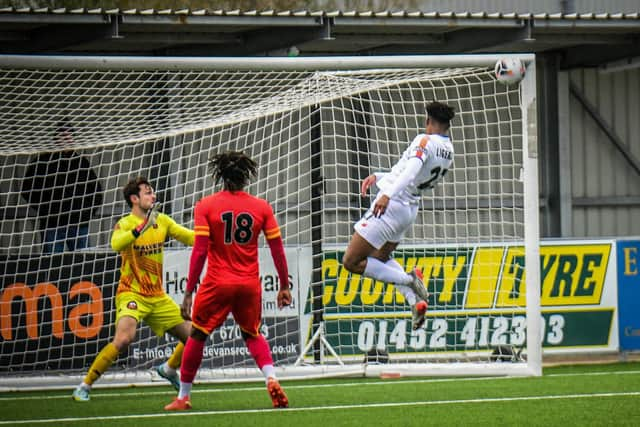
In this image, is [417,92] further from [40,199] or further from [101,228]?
[40,199]

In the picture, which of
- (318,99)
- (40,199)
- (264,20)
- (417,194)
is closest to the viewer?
(417,194)

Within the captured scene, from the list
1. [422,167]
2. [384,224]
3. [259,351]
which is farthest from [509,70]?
[259,351]

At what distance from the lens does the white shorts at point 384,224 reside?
1023cm

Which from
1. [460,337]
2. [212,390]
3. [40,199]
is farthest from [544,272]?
[40,199]

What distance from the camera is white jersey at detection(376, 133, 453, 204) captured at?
1010 centimetres

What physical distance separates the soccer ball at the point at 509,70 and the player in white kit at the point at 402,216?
1459mm

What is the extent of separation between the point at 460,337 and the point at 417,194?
4.37m

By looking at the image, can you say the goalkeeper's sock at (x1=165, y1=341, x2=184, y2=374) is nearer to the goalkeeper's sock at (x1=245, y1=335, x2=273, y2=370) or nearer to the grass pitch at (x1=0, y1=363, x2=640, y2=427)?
the grass pitch at (x1=0, y1=363, x2=640, y2=427)

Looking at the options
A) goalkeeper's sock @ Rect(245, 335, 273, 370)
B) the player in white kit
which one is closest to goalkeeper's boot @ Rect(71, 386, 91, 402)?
goalkeeper's sock @ Rect(245, 335, 273, 370)

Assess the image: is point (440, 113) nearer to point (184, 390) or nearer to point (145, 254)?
point (145, 254)

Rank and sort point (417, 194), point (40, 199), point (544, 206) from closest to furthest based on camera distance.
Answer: point (417, 194) → point (40, 199) → point (544, 206)

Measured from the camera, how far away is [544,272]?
14836mm

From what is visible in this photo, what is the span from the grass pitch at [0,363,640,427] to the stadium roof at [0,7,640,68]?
18.5 feet

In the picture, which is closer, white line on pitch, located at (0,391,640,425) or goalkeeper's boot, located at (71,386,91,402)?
white line on pitch, located at (0,391,640,425)
